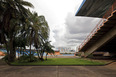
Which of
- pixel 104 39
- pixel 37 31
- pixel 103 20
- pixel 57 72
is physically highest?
pixel 103 20

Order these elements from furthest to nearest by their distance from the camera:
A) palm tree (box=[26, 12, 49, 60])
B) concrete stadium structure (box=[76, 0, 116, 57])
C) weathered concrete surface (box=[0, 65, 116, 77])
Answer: palm tree (box=[26, 12, 49, 60]) < concrete stadium structure (box=[76, 0, 116, 57]) < weathered concrete surface (box=[0, 65, 116, 77])

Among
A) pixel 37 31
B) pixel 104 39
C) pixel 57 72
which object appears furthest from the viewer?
pixel 37 31

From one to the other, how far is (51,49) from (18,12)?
28.6ft

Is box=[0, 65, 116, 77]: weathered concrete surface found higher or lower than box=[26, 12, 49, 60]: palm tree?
lower

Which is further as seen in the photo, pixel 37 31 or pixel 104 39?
pixel 37 31

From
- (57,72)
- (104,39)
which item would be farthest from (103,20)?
(57,72)

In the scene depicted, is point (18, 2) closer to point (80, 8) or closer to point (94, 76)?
point (80, 8)

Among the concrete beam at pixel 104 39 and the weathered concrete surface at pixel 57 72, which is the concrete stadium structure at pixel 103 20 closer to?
the concrete beam at pixel 104 39

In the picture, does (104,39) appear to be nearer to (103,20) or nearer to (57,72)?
(103,20)

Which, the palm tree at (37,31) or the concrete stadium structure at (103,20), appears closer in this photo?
the concrete stadium structure at (103,20)

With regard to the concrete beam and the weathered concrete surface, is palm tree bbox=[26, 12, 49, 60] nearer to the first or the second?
the weathered concrete surface

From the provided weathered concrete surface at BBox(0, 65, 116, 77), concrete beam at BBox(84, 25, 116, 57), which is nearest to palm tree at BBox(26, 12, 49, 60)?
weathered concrete surface at BBox(0, 65, 116, 77)

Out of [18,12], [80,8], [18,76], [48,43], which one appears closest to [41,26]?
[48,43]

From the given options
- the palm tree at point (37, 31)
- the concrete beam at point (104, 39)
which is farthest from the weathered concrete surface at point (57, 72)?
the palm tree at point (37, 31)
